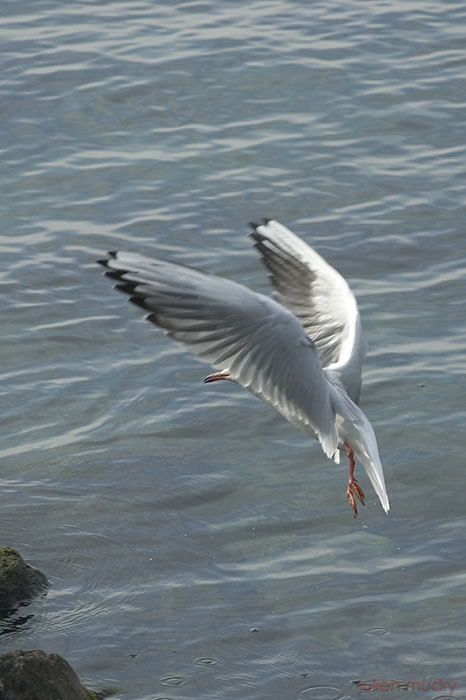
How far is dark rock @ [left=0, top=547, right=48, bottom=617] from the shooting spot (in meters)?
7.60

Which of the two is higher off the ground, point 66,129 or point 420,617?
point 66,129

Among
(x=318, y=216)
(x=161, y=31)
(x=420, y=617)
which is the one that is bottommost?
(x=420, y=617)

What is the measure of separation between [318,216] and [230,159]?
1.56m

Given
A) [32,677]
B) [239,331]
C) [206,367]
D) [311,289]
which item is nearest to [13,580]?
[32,677]

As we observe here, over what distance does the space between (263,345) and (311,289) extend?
1585 mm

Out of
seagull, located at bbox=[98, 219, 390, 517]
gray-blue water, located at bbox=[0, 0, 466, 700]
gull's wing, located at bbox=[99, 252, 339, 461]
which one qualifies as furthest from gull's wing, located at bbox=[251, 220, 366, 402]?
gray-blue water, located at bbox=[0, 0, 466, 700]

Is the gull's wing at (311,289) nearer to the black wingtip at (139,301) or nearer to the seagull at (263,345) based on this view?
the seagull at (263,345)

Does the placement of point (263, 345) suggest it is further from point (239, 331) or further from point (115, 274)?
point (115, 274)

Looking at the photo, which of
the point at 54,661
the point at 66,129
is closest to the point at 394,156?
the point at 66,129

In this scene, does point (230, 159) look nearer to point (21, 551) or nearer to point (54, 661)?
point (21, 551)

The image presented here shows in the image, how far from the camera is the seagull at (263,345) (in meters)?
6.84

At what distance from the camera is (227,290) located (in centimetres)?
706

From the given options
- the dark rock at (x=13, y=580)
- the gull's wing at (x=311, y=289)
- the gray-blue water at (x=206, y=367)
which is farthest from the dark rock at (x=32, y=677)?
the gull's wing at (x=311, y=289)

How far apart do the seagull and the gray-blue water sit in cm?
93
